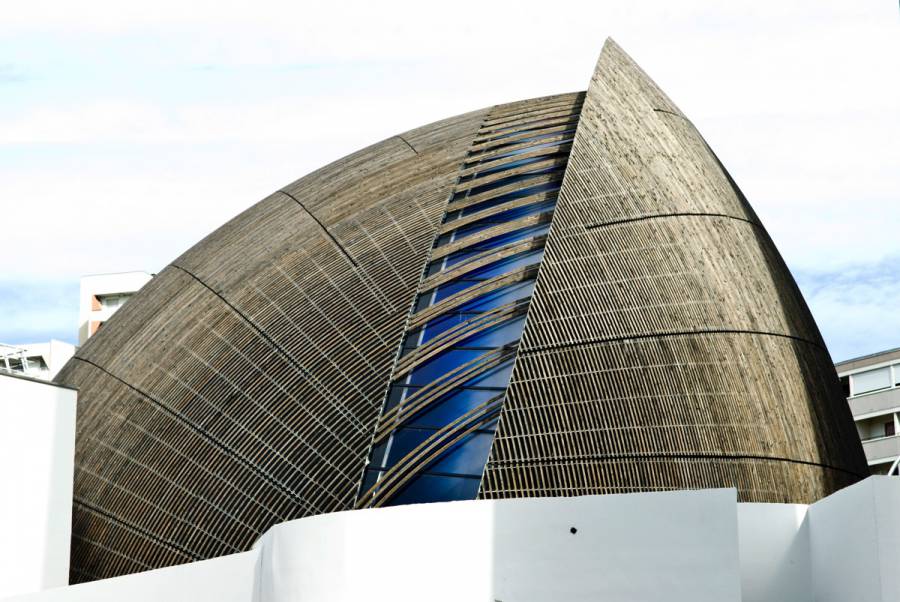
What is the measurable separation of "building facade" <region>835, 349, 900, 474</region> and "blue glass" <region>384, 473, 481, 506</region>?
4246cm

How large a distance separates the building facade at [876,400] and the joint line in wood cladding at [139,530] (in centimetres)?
4280

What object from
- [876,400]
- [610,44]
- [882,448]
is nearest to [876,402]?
[876,400]

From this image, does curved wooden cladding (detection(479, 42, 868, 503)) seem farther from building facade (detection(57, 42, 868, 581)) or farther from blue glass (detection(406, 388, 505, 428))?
blue glass (detection(406, 388, 505, 428))

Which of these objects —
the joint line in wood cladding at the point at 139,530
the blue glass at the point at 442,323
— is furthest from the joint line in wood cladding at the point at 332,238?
the joint line in wood cladding at the point at 139,530

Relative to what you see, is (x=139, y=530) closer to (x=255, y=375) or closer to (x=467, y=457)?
(x=255, y=375)

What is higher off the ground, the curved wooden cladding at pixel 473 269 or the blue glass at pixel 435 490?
the curved wooden cladding at pixel 473 269

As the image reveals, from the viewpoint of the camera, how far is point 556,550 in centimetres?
1438

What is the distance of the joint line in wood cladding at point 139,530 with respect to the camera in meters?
18.9

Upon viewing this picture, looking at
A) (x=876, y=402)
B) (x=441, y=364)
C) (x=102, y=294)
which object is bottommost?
(x=441, y=364)

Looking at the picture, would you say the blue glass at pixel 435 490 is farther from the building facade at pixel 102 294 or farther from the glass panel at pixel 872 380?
the building facade at pixel 102 294

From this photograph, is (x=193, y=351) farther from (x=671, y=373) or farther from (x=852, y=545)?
(x=852, y=545)

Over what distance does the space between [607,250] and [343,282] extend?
13.7 feet

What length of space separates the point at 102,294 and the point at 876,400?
41.7 meters

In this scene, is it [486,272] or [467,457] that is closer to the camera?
[467,457]
